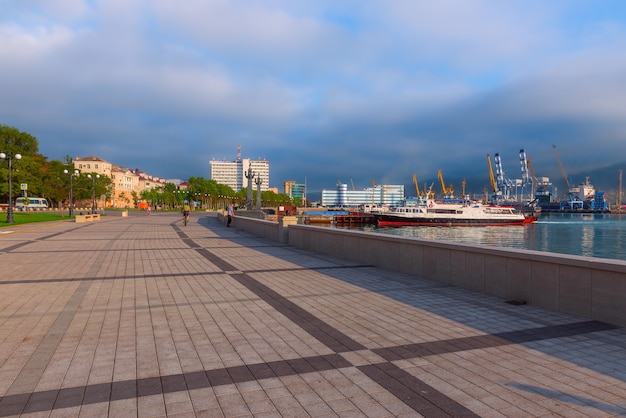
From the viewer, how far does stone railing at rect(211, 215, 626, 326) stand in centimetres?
585

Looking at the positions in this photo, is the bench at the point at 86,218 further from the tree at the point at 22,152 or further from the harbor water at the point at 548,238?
the harbor water at the point at 548,238

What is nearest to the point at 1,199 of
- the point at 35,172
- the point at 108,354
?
the point at 35,172

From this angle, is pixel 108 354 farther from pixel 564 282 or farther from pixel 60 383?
pixel 564 282

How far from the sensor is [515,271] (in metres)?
7.25

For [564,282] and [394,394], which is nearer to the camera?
[394,394]

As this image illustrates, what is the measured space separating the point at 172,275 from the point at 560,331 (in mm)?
7764

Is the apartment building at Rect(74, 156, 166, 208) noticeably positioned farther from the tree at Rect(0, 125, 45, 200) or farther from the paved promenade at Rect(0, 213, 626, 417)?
the paved promenade at Rect(0, 213, 626, 417)

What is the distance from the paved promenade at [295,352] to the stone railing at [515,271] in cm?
29

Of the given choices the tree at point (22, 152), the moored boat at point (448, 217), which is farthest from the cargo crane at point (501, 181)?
the tree at point (22, 152)

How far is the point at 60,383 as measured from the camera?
385 cm

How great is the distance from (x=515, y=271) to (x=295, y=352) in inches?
175

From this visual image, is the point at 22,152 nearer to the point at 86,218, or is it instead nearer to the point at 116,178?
the point at 86,218

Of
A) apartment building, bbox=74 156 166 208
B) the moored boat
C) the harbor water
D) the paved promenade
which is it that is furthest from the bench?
apartment building, bbox=74 156 166 208

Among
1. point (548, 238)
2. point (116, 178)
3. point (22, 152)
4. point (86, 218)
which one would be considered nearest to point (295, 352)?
point (86, 218)
